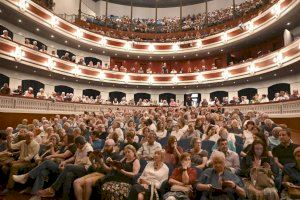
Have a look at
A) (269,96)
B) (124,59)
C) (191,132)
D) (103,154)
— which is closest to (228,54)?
(269,96)

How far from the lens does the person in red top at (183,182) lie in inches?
119

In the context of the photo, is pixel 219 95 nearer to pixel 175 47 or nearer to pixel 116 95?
pixel 175 47

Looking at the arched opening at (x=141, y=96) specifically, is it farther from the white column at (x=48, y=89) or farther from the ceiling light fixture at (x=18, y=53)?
the ceiling light fixture at (x=18, y=53)

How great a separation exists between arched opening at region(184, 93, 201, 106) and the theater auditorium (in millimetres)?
114

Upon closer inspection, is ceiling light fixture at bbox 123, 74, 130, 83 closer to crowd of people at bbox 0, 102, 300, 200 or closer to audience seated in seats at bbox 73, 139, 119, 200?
crowd of people at bbox 0, 102, 300, 200

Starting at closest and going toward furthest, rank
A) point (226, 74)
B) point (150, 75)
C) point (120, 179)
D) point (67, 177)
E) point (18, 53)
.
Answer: point (120, 179) < point (67, 177) < point (18, 53) < point (226, 74) < point (150, 75)

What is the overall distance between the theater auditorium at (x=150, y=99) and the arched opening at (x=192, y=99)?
114 mm

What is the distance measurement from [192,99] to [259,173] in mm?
17909

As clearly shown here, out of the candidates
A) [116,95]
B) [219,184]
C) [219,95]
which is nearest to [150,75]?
[116,95]

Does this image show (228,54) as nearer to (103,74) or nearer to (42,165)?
(103,74)

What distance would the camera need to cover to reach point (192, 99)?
68.2ft

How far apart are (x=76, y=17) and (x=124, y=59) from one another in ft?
16.5

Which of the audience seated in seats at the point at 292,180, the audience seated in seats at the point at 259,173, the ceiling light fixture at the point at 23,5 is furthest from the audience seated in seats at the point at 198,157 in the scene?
the ceiling light fixture at the point at 23,5

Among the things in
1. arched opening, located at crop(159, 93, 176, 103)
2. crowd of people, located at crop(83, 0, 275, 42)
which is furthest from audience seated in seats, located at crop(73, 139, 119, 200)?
arched opening, located at crop(159, 93, 176, 103)
